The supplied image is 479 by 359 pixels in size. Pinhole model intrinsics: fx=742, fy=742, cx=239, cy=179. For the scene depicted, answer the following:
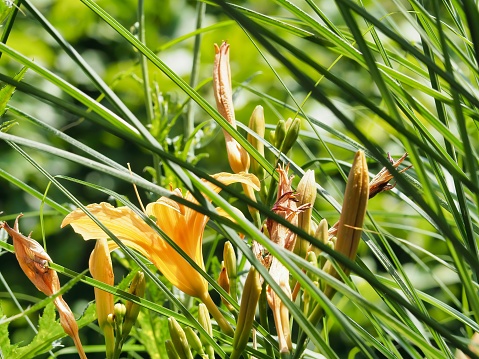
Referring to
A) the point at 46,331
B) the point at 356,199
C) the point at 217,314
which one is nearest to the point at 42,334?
the point at 46,331

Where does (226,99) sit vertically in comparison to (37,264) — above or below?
above

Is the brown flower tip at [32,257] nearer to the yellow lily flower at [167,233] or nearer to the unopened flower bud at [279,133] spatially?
the yellow lily flower at [167,233]

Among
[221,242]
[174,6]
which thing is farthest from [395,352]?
[174,6]

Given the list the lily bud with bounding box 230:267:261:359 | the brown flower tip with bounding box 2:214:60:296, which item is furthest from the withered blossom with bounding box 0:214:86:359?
the lily bud with bounding box 230:267:261:359

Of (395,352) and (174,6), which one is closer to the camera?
(395,352)

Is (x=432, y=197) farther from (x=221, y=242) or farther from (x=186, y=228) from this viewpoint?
(x=221, y=242)

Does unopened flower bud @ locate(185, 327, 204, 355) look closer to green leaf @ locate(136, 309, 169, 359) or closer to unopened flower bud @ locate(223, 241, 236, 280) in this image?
unopened flower bud @ locate(223, 241, 236, 280)

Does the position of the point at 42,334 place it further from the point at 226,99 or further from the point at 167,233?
the point at 226,99
